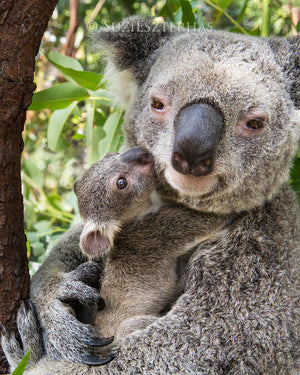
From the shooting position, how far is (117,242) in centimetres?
230

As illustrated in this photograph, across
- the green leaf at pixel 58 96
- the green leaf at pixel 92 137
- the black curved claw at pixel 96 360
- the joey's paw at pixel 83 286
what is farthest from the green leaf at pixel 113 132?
the black curved claw at pixel 96 360

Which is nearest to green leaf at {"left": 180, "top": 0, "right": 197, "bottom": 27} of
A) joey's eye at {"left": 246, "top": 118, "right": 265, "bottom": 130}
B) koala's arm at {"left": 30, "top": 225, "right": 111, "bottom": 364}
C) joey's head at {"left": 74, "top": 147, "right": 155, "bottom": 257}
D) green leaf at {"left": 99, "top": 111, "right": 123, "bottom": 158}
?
green leaf at {"left": 99, "top": 111, "right": 123, "bottom": 158}

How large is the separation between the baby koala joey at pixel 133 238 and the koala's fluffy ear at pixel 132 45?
0.47m

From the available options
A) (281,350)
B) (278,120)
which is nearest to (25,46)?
(278,120)

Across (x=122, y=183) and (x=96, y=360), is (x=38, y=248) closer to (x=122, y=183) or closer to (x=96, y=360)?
(x=122, y=183)

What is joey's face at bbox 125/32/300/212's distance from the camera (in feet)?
5.98

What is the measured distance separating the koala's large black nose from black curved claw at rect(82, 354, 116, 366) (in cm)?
92

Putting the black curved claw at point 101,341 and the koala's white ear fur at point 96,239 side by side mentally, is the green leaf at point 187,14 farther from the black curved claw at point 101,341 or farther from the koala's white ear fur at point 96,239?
the black curved claw at point 101,341

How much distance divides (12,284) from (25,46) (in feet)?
3.41

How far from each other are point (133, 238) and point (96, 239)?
0.72 feet

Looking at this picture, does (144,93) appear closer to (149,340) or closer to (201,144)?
(201,144)

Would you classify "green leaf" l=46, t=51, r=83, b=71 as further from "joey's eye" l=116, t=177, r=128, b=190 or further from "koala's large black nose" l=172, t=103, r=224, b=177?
"koala's large black nose" l=172, t=103, r=224, b=177

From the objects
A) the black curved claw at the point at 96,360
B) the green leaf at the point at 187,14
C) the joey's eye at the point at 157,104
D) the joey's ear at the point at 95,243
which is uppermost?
the green leaf at the point at 187,14

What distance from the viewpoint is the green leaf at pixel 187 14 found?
2697 mm
